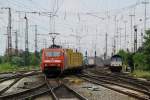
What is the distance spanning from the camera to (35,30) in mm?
105750

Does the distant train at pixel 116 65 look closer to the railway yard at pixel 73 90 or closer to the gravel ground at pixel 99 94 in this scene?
the railway yard at pixel 73 90

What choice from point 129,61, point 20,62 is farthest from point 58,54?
point 20,62

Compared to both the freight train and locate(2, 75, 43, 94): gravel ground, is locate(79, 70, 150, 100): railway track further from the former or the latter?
the freight train

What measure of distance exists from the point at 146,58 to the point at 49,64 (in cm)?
1964

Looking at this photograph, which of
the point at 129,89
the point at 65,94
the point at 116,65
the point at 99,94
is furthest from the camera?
the point at 116,65

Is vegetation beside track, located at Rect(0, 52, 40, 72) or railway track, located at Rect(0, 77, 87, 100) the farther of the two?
vegetation beside track, located at Rect(0, 52, 40, 72)

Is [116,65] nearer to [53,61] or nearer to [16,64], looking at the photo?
[16,64]

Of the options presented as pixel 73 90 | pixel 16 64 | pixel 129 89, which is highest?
pixel 16 64

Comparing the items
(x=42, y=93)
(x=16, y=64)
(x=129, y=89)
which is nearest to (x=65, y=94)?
(x=42, y=93)

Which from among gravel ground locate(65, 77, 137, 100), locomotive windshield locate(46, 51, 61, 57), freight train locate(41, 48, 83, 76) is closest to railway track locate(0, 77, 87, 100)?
gravel ground locate(65, 77, 137, 100)

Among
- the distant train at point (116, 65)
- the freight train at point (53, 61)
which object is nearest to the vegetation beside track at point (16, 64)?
the distant train at point (116, 65)

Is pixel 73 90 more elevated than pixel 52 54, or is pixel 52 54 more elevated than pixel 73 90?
pixel 52 54

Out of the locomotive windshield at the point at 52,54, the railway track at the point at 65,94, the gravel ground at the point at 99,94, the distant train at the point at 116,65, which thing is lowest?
the gravel ground at the point at 99,94

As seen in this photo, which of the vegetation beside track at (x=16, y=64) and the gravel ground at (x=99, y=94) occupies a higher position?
the vegetation beside track at (x=16, y=64)
